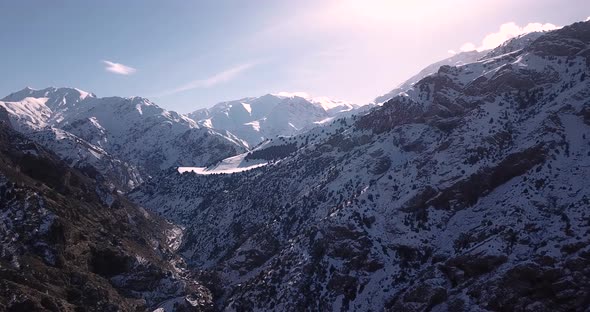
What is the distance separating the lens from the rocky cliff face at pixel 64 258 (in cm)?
12900

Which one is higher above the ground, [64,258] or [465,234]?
[64,258]

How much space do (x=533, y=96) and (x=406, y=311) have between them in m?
116

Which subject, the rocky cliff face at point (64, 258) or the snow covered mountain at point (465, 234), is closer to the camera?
the snow covered mountain at point (465, 234)

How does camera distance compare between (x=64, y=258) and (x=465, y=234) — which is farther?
(x=64, y=258)

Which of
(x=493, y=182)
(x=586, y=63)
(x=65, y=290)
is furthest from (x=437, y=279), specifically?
(x=586, y=63)

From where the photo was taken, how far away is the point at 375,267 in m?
141

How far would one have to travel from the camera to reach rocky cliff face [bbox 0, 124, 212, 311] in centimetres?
12900

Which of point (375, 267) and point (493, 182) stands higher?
point (493, 182)

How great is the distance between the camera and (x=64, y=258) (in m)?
145

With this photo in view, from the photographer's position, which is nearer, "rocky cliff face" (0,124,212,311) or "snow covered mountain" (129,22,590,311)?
"snow covered mountain" (129,22,590,311)

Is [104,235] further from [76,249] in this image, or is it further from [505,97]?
[505,97]

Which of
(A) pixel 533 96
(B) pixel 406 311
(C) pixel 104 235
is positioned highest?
(A) pixel 533 96

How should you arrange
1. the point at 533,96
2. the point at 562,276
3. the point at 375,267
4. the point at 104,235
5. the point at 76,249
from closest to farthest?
the point at 562,276 < the point at 375,267 < the point at 76,249 < the point at 104,235 < the point at 533,96

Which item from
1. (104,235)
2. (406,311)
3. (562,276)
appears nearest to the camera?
(562,276)
